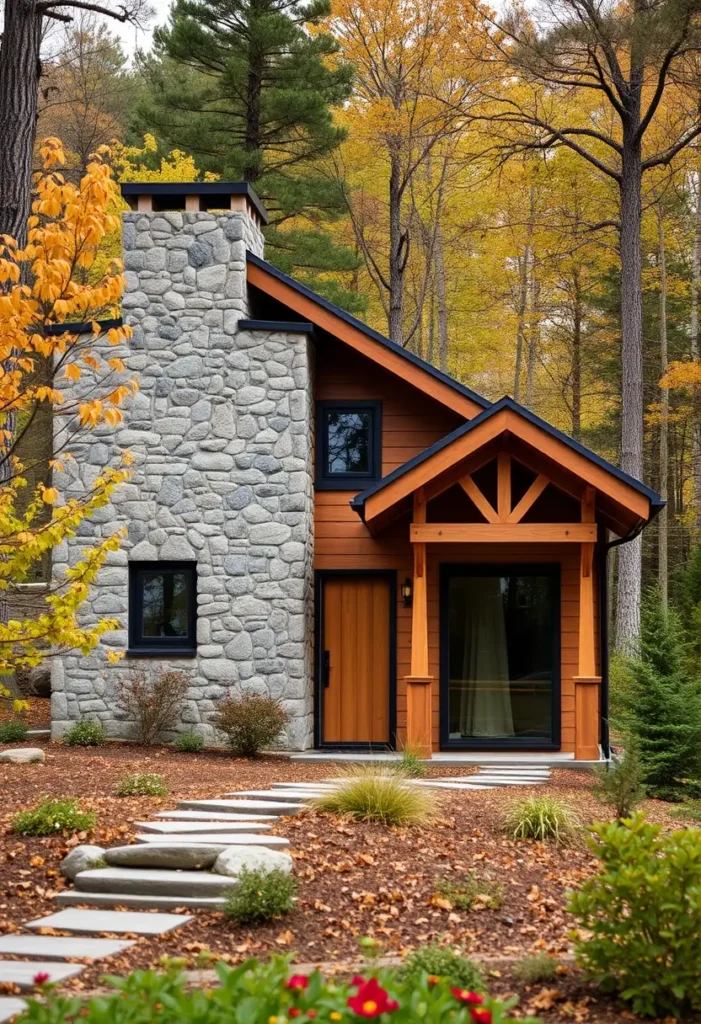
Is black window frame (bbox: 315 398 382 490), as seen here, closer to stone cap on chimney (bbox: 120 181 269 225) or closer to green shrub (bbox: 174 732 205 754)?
stone cap on chimney (bbox: 120 181 269 225)

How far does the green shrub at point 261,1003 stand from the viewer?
3.29m

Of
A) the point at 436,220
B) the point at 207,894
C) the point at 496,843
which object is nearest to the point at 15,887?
the point at 207,894

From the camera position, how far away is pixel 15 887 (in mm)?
6914

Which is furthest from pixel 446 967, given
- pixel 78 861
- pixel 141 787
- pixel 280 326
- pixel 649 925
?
pixel 280 326

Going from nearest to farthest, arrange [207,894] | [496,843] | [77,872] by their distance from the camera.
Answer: [207,894], [77,872], [496,843]

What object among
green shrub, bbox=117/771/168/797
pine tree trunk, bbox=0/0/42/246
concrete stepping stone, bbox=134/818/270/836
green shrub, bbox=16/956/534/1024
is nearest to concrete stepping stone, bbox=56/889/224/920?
concrete stepping stone, bbox=134/818/270/836

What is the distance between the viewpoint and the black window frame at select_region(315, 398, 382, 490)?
14070 millimetres

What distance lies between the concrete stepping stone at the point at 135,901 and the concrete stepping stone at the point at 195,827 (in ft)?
3.41

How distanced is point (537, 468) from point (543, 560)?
1.41m

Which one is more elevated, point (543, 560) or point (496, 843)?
point (543, 560)

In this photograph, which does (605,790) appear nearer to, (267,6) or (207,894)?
(207,894)

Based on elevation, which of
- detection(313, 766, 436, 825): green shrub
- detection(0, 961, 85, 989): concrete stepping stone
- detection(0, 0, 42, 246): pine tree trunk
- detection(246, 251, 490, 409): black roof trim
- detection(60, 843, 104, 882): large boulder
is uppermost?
detection(0, 0, 42, 246): pine tree trunk

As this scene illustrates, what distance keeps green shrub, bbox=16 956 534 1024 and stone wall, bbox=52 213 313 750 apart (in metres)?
9.67

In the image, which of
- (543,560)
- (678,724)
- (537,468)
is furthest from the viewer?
(543,560)
